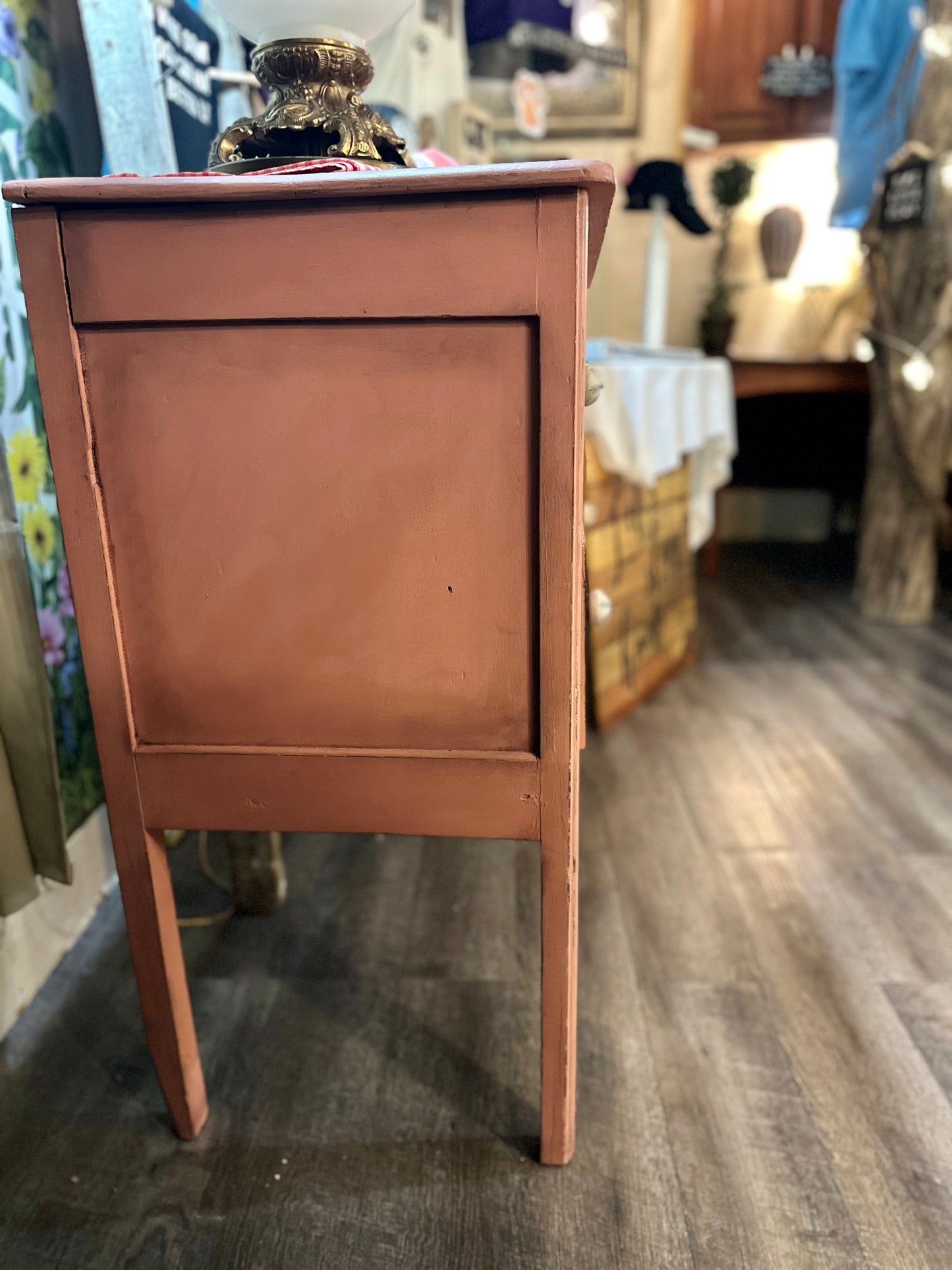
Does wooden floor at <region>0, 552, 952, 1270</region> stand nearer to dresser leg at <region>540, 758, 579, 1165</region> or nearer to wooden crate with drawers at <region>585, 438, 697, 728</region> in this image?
dresser leg at <region>540, 758, 579, 1165</region>

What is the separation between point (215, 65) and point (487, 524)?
45.9 inches

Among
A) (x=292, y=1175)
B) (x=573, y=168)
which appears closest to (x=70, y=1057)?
(x=292, y=1175)

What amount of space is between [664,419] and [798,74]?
7.57 ft

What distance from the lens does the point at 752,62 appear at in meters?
3.23

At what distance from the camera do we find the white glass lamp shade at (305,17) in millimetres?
737

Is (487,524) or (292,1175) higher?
(487,524)

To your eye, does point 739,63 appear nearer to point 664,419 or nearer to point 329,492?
point 664,419

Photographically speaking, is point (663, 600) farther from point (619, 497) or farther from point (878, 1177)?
point (878, 1177)

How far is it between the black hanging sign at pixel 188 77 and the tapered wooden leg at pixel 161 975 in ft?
3.17

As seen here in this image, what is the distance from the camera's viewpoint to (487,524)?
0.68 m

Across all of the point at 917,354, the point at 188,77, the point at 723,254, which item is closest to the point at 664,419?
the point at 188,77

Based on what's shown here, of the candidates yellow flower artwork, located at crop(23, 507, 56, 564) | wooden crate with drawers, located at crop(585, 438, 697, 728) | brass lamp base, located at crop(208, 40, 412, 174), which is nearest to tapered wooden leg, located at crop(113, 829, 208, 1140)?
yellow flower artwork, located at crop(23, 507, 56, 564)

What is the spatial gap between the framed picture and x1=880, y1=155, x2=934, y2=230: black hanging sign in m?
0.86

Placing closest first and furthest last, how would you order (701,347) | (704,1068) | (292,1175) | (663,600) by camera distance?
(292,1175) < (704,1068) < (663,600) < (701,347)
